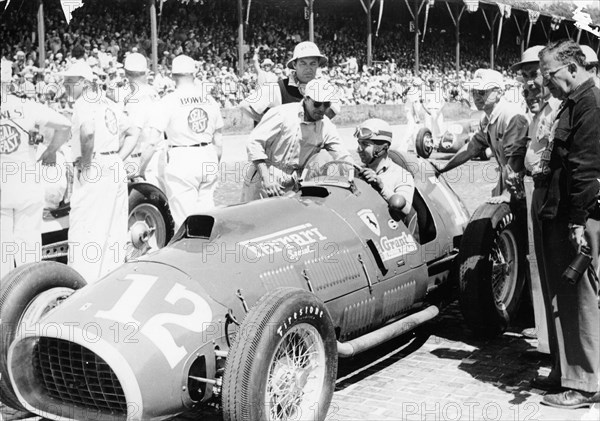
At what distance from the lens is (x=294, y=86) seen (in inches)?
291

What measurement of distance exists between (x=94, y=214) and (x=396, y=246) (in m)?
2.79

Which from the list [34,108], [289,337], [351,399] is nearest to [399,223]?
[351,399]

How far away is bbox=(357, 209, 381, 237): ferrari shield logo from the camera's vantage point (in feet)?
17.7

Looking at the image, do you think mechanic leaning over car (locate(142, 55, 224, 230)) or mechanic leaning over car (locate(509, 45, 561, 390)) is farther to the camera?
mechanic leaning over car (locate(142, 55, 224, 230))

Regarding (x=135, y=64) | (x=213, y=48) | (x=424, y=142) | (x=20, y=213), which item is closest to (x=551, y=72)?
(x=20, y=213)

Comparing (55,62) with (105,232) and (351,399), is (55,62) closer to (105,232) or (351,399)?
(105,232)

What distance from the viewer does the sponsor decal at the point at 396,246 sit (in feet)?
17.6

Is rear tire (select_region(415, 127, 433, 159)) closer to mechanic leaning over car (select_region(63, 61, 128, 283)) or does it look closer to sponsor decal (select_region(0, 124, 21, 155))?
mechanic leaning over car (select_region(63, 61, 128, 283))

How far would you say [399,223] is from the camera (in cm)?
568

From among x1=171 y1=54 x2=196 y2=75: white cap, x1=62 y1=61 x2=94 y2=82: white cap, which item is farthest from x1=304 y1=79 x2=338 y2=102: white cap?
x1=171 y1=54 x2=196 y2=75: white cap

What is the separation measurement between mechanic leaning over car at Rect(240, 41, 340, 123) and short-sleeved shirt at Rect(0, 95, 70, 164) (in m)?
1.96

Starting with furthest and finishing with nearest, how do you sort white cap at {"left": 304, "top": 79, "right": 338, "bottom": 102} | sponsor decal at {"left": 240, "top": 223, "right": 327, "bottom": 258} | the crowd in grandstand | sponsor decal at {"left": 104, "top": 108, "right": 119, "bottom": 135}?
the crowd in grandstand
sponsor decal at {"left": 104, "top": 108, "right": 119, "bottom": 135}
white cap at {"left": 304, "top": 79, "right": 338, "bottom": 102}
sponsor decal at {"left": 240, "top": 223, "right": 327, "bottom": 258}

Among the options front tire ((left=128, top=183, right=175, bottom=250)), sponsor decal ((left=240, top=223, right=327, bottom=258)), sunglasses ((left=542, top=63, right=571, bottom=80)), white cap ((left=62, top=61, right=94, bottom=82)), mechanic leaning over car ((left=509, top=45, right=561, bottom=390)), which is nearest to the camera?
sunglasses ((left=542, top=63, right=571, bottom=80))

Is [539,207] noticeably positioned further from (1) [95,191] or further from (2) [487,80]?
(1) [95,191]
